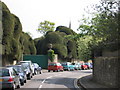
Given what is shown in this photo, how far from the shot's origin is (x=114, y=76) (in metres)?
19.1

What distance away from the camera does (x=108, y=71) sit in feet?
67.8

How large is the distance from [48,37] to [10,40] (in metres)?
21.4

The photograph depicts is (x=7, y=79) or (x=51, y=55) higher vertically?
(x=51, y=55)

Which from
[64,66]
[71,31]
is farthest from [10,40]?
[71,31]

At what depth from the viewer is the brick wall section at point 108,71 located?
18655 mm

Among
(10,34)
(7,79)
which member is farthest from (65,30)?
(7,79)

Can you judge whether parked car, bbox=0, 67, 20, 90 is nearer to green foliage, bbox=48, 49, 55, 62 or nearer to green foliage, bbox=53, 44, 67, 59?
green foliage, bbox=48, 49, 55, 62

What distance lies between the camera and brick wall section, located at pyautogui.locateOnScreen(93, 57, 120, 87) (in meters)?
18.7

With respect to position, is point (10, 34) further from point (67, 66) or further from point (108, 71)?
point (108, 71)

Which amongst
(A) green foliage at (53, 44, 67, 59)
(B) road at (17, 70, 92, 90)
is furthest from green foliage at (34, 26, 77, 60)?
(B) road at (17, 70, 92, 90)

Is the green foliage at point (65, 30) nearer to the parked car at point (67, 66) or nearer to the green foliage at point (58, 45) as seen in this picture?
the green foliage at point (58, 45)

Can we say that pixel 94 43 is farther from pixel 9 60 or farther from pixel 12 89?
pixel 9 60

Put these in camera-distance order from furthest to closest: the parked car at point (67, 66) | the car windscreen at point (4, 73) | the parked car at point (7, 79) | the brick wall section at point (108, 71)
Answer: the parked car at point (67, 66), the brick wall section at point (108, 71), the car windscreen at point (4, 73), the parked car at point (7, 79)

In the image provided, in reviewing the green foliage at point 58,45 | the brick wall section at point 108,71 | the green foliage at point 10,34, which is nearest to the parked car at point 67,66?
the green foliage at point 58,45
